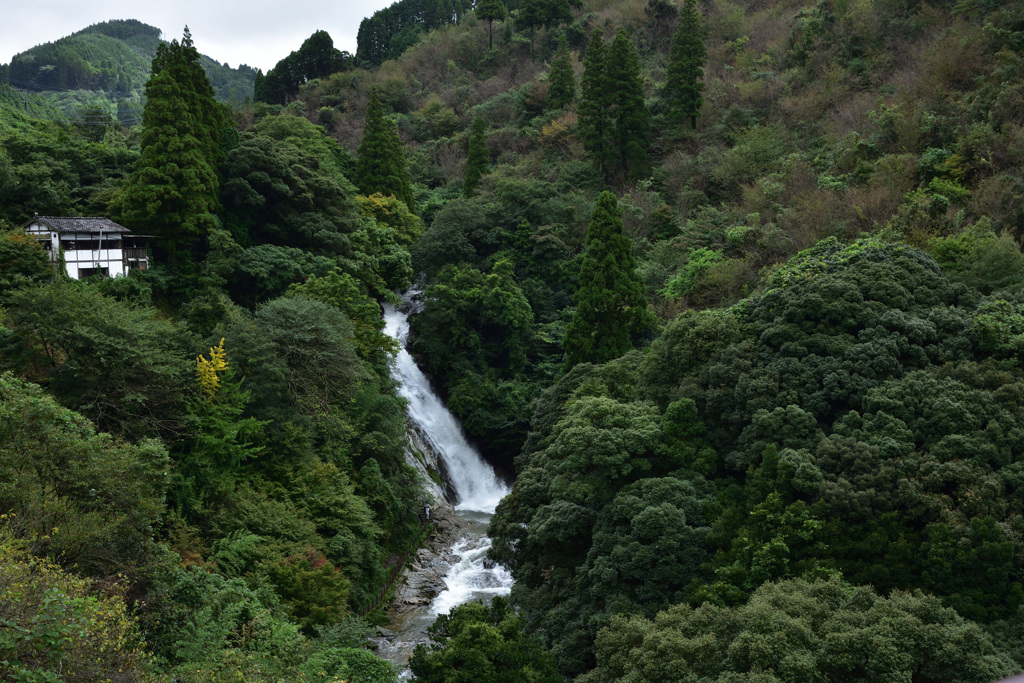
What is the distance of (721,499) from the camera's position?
14.9m

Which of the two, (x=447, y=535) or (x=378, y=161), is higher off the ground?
(x=378, y=161)

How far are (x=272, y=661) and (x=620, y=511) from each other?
686 centimetres

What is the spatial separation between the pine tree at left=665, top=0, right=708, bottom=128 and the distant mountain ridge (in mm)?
45105

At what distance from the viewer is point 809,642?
10266 millimetres

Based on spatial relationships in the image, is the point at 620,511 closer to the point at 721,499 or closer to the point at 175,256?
the point at 721,499

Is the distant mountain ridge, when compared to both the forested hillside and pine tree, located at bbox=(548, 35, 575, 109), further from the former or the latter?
pine tree, located at bbox=(548, 35, 575, 109)

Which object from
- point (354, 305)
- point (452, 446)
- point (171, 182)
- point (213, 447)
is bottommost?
point (452, 446)

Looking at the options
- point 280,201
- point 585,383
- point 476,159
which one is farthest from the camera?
point 476,159

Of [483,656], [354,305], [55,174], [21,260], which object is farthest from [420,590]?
[55,174]

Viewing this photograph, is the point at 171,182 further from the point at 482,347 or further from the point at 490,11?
the point at 490,11

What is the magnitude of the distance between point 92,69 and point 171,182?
231 ft

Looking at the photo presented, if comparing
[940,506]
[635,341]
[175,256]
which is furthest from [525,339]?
[940,506]

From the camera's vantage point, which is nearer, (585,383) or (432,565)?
(585,383)

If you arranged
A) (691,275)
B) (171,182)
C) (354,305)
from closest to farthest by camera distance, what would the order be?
1. (171,182)
2. (354,305)
3. (691,275)
